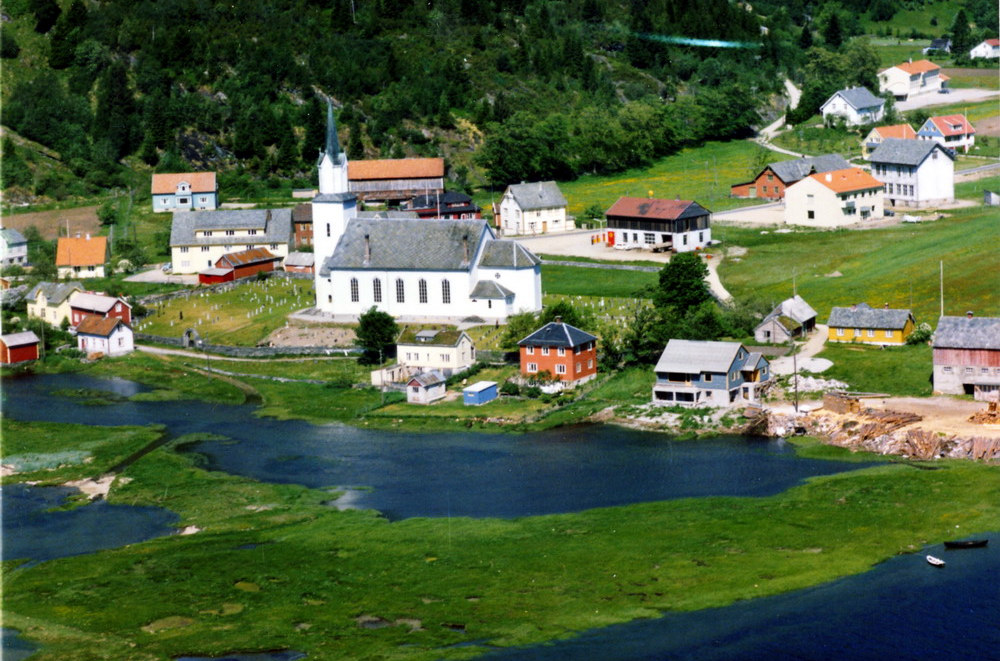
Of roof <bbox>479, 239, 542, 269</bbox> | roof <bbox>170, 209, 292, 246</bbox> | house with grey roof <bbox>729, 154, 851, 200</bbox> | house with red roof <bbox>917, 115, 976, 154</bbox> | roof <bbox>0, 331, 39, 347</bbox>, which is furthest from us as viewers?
house with red roof <bbox>917, 115, 976, 154</bbox>

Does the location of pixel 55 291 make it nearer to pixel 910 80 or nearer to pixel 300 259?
pixel 300 259

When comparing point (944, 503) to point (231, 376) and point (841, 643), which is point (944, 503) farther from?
point (231, 376)

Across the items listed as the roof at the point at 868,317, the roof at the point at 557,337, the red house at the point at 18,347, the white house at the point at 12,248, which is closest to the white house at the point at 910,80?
the roof at the point at 868,317

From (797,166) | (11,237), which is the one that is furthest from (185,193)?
(797,166)

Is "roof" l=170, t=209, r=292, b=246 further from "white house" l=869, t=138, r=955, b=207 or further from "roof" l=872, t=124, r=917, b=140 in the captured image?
"roof" l=872, t=124, r=917, b=140

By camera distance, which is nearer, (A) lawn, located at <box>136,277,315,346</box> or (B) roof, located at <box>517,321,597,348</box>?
(B) roof, located at <box>517,321,597,348</box>

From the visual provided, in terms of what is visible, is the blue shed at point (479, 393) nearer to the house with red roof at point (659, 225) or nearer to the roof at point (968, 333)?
the roof at point (968, 333)

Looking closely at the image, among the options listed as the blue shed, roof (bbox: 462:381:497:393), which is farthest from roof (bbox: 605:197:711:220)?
the blue shed

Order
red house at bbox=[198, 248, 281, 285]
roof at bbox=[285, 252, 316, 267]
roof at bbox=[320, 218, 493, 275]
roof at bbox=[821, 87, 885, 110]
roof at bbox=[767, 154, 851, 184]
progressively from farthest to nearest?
roof at bbox=[821, 87, 885, 110]
roof at bbox=[767, 154, 851, 184]
roof at bbox=[285, 252, 316, 267]
red house at bbox=[198, 248, 281, 285]
roof at bbox=[320, 218, 493, 275]
